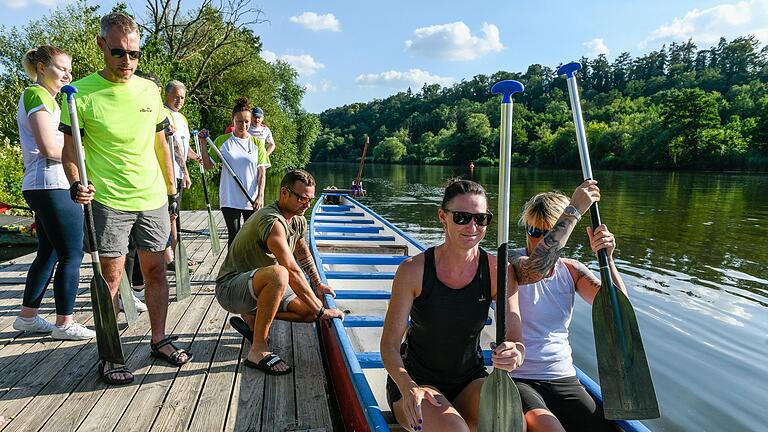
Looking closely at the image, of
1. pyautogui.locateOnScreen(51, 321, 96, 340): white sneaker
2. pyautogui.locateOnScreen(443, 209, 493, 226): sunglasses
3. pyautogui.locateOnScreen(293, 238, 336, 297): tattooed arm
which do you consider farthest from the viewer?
pyautogui.locateOnScreen(293, 238, 336, 297): tattooed arm

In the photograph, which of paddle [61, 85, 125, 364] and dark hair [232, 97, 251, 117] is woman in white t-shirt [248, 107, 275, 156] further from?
paddle [61, 85, 125, 364]

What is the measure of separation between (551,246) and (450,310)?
2.00 feet

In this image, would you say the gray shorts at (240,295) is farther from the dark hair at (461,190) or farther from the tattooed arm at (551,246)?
the tattooed arm at (551,246)

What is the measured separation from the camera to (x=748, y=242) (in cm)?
1155

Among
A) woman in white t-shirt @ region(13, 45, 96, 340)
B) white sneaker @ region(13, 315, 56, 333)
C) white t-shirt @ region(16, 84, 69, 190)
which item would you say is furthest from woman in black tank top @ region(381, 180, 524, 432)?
white sneaker @ region(13, 315, 56, 333)

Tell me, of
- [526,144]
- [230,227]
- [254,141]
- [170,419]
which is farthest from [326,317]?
[526,144]

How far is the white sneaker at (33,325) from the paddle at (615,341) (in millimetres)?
3631

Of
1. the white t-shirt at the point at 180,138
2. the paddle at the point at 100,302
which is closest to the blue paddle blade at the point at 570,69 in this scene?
the paddle at the point at 100,302

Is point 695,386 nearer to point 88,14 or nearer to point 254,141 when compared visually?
point 254,141

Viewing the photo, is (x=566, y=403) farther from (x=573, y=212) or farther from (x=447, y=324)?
(x=573, y=212)

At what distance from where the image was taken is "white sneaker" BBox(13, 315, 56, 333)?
3416 mm

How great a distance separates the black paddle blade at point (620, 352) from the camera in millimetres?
2308

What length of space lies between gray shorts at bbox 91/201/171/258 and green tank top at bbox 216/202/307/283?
450 mm

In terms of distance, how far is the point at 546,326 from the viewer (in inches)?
97.0
